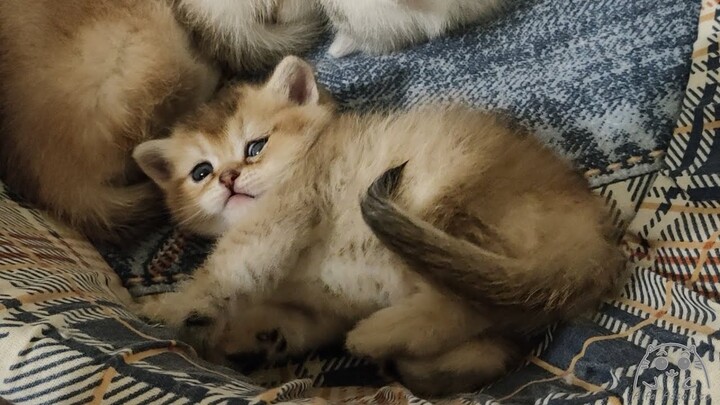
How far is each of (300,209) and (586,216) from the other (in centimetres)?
46

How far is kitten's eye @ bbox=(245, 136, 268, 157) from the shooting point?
4.38 feet

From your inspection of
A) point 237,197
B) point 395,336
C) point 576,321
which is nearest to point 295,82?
point 237,197

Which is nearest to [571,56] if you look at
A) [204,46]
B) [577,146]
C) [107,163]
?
[577,146]

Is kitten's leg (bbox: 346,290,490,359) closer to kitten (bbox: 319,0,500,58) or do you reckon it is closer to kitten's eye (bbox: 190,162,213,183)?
kitten's eye (bbox: 190,162,213,183)

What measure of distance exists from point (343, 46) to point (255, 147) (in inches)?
18.8

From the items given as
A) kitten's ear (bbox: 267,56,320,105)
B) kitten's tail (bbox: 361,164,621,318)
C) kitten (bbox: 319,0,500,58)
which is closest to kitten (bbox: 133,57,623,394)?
kitten's tail (bbox: 361,164,621,318)

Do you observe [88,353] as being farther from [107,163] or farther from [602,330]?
[602,330]

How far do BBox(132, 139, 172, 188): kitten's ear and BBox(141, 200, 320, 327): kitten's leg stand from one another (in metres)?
0.35

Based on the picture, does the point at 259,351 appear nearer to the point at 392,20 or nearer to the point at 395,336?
the point at 395,336

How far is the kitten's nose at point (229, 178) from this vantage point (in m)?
1.29

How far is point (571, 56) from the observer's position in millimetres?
1529

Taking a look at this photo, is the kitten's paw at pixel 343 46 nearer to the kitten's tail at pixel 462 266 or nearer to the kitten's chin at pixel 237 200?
the kitten's chin at pixel 237 200

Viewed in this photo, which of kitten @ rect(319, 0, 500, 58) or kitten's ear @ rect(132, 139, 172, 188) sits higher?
kitten @ rect(319, 0, 500, 58)

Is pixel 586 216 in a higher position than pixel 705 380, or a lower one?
higher
